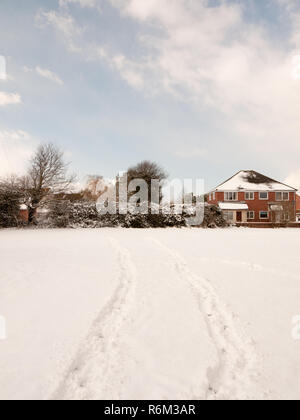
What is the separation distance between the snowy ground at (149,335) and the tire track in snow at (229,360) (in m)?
0.01

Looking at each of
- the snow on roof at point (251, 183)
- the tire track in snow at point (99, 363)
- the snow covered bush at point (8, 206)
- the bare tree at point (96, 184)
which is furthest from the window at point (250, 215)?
the tire track in snow at point (99, 363)

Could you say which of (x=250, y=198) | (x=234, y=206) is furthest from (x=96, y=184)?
(x=250, y=198)

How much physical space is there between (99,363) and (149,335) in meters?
0.80

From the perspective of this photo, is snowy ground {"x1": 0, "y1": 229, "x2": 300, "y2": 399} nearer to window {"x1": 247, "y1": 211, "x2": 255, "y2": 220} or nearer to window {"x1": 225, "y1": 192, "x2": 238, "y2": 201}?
window {"x1": 225, "y1": 192, "x2": 238, "y2": 201}

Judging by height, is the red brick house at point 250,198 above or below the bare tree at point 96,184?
below

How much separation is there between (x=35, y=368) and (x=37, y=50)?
577 inches

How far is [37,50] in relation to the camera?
38.0 ft

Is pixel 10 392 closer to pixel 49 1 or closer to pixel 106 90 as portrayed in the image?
pixel 49 1

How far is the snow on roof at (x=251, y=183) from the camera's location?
37125mm

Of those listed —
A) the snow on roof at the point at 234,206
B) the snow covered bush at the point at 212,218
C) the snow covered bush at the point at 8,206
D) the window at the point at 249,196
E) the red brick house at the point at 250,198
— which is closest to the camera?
the snow covered bush at the point at 8,206

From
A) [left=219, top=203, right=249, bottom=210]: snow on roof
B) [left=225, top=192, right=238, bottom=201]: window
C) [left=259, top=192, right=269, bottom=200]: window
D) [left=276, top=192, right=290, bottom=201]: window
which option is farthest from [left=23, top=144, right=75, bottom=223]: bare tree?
[left=276, top=192, right=290, bottom=201]: window

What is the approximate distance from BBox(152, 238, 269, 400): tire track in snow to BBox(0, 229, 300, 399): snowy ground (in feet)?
0.03

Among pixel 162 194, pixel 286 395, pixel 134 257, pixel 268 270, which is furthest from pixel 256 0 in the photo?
pixel 162 194

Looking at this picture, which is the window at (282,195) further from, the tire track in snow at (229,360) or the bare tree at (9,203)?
the tire track in snow at (229,360)
